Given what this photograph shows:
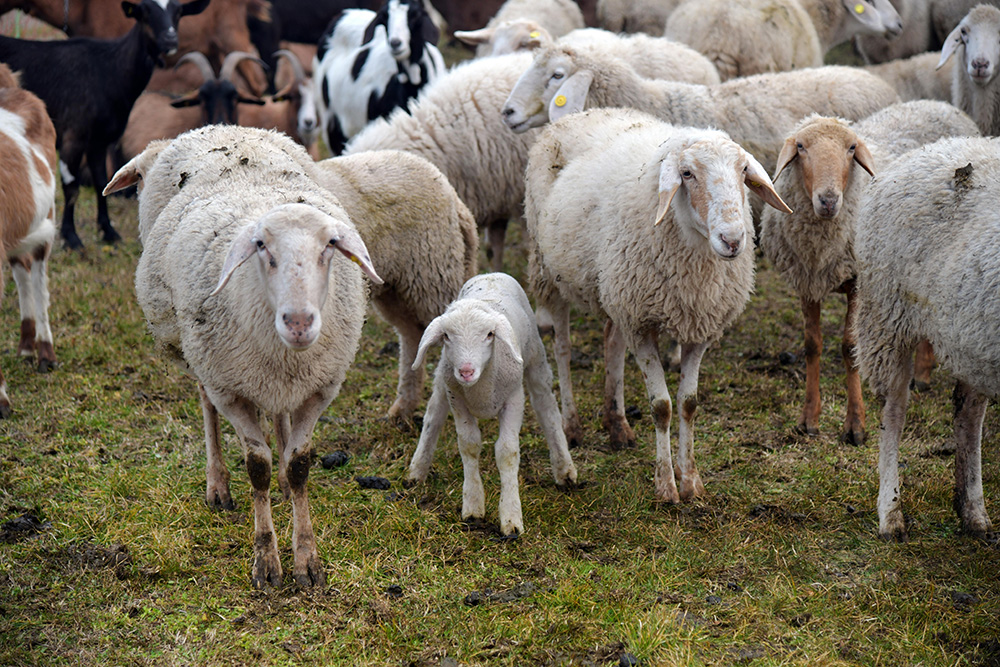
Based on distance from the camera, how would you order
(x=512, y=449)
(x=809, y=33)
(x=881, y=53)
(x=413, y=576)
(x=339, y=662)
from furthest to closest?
(x=881, y=53), (x=809, y=33), (x=512, y=449), (x=413, y=576), (x=339, y=662)

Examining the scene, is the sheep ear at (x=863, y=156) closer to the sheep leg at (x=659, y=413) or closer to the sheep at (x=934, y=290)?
the sheep at (x=934, y=290)

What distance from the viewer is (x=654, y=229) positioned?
430 centimetres

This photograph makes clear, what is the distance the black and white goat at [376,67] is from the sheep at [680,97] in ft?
5.31

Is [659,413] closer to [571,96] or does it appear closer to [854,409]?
[854,409]

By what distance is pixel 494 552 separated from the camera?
13.2 ft

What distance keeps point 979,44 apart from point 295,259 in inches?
201

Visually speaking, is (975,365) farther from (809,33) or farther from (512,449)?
(809,33)

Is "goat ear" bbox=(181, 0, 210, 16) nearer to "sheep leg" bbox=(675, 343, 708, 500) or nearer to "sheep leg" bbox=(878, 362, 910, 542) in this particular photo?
"sheep leg" bbox=(675, 343, 708, 500)

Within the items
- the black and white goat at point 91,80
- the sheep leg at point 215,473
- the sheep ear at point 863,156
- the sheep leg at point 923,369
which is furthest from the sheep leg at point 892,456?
the black and white goat at point 91,80

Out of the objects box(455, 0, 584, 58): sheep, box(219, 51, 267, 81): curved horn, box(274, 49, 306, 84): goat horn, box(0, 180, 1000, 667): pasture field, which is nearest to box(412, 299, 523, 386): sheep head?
box(0, 180, 1000, 667): pasture field

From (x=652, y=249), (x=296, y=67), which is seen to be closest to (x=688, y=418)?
(x=652, y=249)

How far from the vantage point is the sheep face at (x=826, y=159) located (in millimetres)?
4707

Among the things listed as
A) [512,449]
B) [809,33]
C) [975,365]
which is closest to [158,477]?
[512,449]

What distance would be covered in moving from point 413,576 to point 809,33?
6498 millimetres
